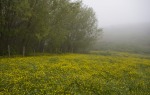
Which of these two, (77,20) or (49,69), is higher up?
(77,20)

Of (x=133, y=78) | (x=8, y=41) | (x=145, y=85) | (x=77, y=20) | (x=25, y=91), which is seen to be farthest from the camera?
(x=77, y=20)

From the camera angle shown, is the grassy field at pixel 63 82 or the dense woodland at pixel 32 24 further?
the dense woodland at pixel 32 24

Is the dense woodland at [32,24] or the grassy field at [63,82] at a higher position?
the dense woodland at [32,24]

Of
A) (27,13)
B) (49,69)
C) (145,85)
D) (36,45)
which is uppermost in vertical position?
(27,13)

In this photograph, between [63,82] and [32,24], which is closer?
[63,82]

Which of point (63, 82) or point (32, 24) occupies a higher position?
point (32, 24)

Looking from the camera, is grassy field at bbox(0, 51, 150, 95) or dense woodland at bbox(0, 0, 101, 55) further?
dense woodland at bbox(0, 0, 101, 55)

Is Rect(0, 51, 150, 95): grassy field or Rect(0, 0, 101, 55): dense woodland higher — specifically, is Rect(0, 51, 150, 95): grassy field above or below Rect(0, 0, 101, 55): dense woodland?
below

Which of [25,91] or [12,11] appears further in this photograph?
[12,11]

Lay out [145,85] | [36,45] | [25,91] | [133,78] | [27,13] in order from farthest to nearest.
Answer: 1. [36,45]
2. [27,13]
3. [133,78]
4. [145,85]
5. [25,91]

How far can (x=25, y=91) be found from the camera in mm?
15484

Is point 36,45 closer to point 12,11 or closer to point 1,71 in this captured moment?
point 12,11

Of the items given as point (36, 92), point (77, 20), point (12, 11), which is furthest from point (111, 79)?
point (77, 20)

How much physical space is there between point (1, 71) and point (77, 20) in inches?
1416
